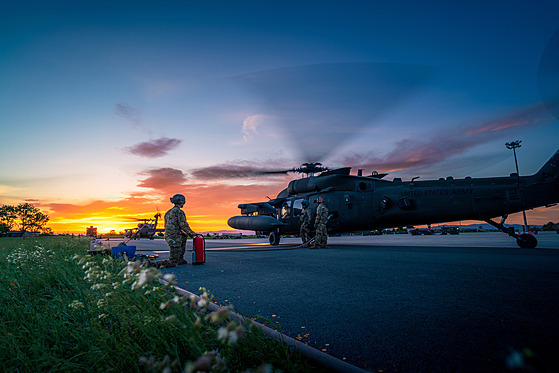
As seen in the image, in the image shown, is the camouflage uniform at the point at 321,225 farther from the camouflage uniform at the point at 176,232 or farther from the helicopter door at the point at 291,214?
the camouflage uniform at the point at 176,232

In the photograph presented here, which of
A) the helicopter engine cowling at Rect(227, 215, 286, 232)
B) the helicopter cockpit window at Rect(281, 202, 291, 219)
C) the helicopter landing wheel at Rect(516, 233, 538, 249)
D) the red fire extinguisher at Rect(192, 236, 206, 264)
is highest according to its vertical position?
the helicopter cockpit window at Rect(281, 202, 291, 219)

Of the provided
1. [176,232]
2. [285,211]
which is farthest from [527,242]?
[176,232]

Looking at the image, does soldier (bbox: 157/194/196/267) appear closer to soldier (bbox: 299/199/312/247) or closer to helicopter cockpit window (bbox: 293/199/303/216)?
soldier (bbox: 299/199/312/247)

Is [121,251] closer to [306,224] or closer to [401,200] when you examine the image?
[306,224]

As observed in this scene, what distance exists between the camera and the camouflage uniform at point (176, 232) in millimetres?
8938

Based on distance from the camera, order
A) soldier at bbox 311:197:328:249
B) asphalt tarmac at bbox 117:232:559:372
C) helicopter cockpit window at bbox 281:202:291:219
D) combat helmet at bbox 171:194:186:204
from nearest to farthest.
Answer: asphalt tarmac at bbox 117:232:559:372 < combat helmet at bbox 171:194:186:204 < soldier at bbox 311:197:328:249 < helicopter cockpit window at bbox 281:202:291:219

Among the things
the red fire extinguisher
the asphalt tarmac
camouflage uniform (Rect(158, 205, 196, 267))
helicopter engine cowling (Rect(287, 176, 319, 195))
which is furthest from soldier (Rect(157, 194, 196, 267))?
helicopter engine cowling (Rect(287, 176, 319, 195))

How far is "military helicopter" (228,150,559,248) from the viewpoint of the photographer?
1051 cm

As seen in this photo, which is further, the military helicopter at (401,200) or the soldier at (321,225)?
the soldier at (321,225)

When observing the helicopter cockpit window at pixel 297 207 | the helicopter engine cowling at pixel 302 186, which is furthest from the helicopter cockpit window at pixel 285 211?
the helicopter engine cowling at pixel 302 186

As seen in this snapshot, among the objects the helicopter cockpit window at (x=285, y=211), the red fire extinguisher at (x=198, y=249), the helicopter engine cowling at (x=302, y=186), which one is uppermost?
the helicopter engine cowling at (x=302, y=186)

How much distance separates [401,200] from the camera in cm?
1352

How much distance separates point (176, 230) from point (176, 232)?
8 cm

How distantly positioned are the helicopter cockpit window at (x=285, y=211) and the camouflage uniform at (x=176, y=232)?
9.63 meters
